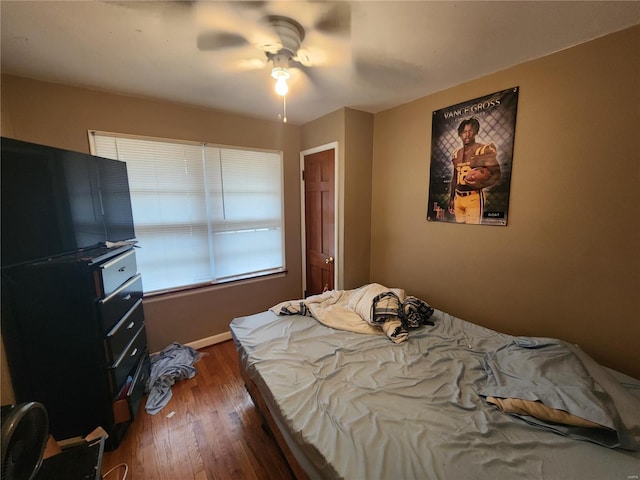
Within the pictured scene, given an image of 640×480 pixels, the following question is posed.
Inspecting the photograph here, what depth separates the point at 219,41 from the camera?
141 centimetres

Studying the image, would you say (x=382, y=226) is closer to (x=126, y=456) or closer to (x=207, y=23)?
(x=207, y=23)

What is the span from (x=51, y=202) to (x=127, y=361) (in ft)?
3.55

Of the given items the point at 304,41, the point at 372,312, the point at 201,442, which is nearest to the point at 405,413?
the point at 372,312

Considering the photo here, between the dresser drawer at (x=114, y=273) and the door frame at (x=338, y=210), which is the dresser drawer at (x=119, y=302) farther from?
the door frame at (x=338, y=210)

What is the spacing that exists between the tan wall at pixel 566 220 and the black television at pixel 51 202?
258 cm

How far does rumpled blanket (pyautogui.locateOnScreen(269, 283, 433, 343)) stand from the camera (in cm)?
182

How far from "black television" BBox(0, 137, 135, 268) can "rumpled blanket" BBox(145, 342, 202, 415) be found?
1.16 metres

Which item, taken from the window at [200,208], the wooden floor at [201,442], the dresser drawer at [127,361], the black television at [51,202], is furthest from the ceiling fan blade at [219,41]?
the wooden floor at [201,442]

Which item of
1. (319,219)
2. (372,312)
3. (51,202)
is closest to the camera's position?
(51,202)

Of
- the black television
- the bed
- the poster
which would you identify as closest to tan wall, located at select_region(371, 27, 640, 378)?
the poster

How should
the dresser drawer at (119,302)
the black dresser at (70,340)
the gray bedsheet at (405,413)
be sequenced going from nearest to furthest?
1. the gray bedsheet at (405,413)
2. the black dresser at (70,340)
3. the dresser drawer at (119,302)

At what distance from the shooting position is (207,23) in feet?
4.18

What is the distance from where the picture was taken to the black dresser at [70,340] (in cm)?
134

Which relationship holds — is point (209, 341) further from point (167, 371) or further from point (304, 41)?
point (304, 41)
